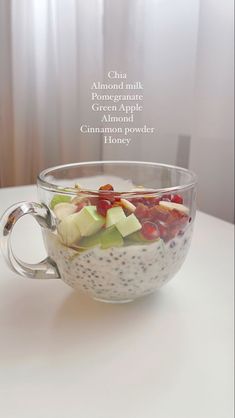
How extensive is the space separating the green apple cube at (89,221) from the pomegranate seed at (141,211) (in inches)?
1.1

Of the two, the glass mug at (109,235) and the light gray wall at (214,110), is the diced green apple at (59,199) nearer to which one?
the glass mug at (109,235)

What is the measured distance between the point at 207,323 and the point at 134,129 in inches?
7.3

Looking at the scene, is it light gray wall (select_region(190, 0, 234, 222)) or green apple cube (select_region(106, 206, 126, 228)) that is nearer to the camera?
green apple cube (select_region(106, 206, 126, 228))

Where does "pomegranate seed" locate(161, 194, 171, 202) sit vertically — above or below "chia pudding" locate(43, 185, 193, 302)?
above

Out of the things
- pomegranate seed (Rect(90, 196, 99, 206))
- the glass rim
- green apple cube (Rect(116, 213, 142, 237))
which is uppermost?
the glass rim

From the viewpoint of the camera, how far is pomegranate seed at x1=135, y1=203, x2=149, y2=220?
334 millimetres

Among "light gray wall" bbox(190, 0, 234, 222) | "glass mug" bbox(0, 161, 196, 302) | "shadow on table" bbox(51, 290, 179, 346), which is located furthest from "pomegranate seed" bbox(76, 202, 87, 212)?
"light gray wall" bbox(190, 0, 234, 222)

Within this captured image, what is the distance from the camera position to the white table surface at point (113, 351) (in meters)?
0.29

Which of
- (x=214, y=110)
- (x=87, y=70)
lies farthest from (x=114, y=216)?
(x=214, y=110)

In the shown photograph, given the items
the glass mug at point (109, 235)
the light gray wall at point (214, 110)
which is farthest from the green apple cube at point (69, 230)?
the light gray wall at point (214, 110)

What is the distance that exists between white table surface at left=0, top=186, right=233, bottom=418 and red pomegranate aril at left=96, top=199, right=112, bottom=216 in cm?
10

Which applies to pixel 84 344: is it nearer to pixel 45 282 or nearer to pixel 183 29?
pixel 45 282

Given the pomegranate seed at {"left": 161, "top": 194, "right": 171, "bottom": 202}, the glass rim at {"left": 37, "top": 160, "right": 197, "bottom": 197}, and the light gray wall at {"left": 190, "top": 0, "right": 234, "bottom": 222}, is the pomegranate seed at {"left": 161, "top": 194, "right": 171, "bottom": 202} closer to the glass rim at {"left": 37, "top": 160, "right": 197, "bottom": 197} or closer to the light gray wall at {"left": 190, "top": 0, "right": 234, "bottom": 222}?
the glass rim at {"left": 37, "top": 160, "right": 197, "bottom": 197}

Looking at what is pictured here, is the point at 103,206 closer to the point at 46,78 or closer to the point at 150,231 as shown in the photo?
the point at 150,231
